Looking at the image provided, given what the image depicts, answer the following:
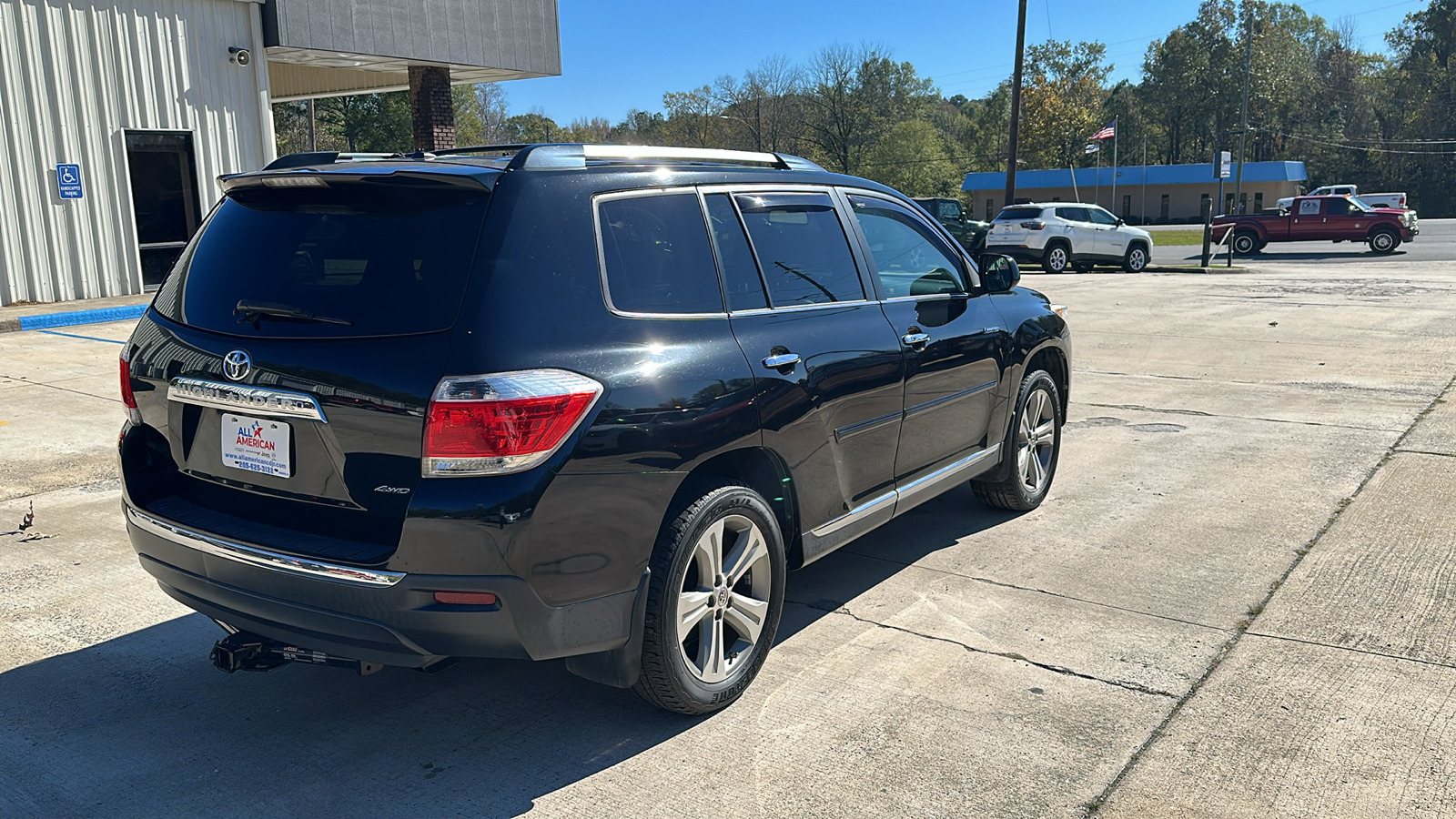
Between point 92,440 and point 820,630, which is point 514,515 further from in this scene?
point 92,440

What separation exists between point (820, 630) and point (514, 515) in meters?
1.84

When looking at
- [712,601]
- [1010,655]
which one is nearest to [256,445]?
[712,601]

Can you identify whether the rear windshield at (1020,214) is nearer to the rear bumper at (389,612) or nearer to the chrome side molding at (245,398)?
the rear bumper at (389,612)

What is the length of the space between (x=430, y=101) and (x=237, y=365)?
1904 cm

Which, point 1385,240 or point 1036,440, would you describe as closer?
point 1036,440

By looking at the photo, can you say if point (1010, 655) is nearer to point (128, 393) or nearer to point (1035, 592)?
point (1035, 592)

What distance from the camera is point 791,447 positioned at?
3.84m

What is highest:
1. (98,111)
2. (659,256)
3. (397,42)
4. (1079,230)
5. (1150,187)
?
(397,42)

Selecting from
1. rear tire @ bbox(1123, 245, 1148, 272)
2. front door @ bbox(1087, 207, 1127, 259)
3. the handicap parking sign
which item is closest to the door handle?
the handicap parking sign

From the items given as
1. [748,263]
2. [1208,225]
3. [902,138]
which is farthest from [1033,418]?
[902,138]

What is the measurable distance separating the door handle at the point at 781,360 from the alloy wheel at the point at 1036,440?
223 centimetres

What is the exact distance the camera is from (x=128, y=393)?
366 cm

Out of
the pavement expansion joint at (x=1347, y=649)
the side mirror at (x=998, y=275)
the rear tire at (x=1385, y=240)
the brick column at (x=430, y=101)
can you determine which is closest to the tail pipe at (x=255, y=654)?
the pavement expansion joint at (x=1347, y=649)

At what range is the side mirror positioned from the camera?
5371mm
